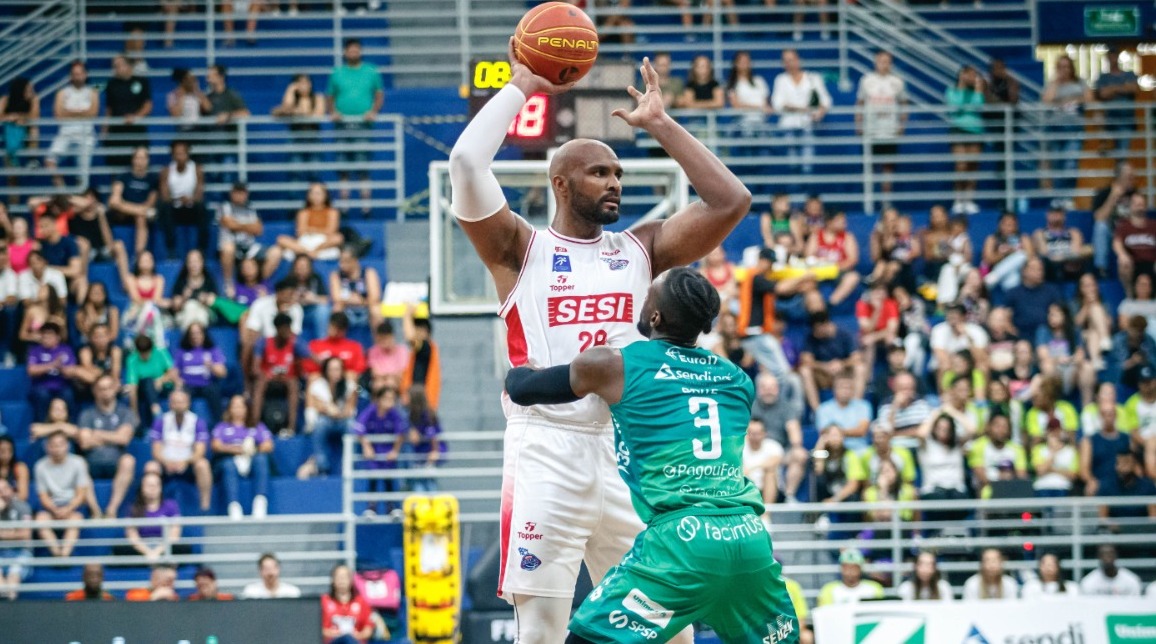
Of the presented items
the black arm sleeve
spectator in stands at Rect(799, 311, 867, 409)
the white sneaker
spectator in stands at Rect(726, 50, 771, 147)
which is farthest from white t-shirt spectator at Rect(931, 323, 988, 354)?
the black arm sleeve

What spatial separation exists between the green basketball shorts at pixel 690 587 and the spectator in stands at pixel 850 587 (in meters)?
8.96

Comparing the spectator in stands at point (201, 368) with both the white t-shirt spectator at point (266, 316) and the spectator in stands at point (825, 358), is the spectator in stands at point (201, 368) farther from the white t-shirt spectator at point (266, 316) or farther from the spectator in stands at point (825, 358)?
the spectator in stands at point (825, 358)

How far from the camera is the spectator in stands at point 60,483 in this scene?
16.4 meters

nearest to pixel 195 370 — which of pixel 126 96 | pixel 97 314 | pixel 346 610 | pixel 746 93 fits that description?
pixel 97 314

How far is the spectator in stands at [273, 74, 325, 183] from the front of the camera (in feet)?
68.5

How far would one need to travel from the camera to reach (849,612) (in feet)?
38.8

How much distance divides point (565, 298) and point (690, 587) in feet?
5.11

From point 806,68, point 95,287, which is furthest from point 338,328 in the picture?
point 806,68

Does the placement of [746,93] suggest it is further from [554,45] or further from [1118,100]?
[554,45]

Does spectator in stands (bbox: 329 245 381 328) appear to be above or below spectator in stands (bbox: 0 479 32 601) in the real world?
above

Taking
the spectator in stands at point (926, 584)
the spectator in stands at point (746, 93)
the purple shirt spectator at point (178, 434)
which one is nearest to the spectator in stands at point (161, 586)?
the purple shirt spectator at point (178, 434)

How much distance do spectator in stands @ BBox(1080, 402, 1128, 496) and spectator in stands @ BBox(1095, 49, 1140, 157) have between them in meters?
5.73

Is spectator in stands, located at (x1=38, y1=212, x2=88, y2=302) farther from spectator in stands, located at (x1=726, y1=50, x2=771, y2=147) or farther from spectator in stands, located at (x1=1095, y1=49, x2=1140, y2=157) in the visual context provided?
spectator in stands, located at (x1=1095, y1=49, x2=1140, y2=157)

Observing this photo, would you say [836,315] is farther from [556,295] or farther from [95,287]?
[556,295]
